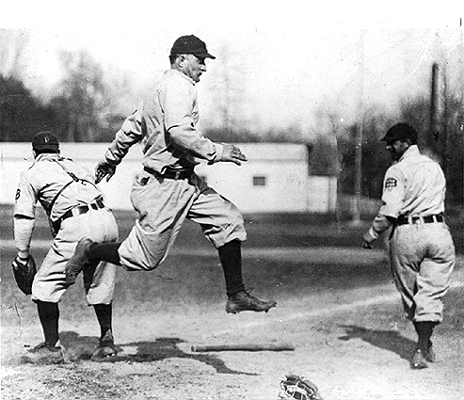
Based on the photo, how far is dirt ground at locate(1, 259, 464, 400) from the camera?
428cm

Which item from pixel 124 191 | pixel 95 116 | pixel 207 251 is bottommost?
pixel 207 251

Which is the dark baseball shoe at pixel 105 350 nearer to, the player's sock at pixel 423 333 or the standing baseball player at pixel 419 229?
the standing baseball player at pixel 419 229

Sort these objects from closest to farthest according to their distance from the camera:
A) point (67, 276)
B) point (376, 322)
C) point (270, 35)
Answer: point (67, 276), point (270, 35), point (376, 322)

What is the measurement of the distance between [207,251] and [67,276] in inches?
68.1

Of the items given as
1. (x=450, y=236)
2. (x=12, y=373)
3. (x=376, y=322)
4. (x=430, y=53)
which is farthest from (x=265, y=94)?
(x=12, y=373)

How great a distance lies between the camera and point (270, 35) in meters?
4.48

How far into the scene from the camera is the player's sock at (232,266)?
13.0ft

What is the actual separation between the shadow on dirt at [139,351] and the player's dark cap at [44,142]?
Answer: 1287 mm

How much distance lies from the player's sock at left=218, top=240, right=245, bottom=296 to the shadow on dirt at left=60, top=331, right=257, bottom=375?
0.76 metres

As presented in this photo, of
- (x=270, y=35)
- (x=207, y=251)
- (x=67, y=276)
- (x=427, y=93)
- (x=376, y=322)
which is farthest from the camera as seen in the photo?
(x=207, y=251)

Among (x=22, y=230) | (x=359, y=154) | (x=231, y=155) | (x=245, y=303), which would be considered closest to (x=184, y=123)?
(x=231, y=155)

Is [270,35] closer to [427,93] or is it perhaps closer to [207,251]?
[427,93]

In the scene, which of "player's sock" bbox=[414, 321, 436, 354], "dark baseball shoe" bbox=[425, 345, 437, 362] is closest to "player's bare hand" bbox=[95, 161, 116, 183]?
"player's sock" bbox=[414, 321, 436, 354]

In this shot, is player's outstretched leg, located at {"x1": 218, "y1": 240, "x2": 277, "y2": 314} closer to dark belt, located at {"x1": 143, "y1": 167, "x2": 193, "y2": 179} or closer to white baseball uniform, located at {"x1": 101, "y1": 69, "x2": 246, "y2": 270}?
white baseball uniform, located at {"x1": 101, "y1": 69, "x2": 246, "y2": 270}
